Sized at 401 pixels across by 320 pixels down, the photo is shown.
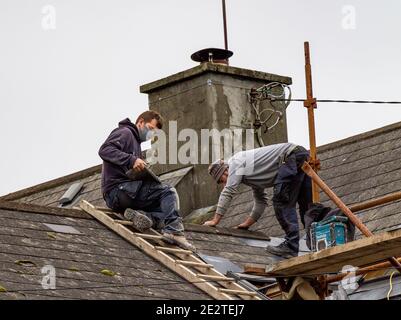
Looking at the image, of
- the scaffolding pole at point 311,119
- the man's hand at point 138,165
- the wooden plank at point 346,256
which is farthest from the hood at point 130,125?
the wooden plank at point 346,256

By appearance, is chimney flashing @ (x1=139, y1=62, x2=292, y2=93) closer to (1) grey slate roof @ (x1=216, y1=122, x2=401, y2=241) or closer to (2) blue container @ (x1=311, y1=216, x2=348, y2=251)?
(1) grey slate roof @ (x1=216, y1=122, x2=401, y2=241)

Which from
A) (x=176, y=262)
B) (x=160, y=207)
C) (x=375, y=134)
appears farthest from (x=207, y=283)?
(x=375, y=134)

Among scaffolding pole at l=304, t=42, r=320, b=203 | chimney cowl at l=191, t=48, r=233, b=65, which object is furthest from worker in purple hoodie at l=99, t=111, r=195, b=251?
chimney cowl at l=191, t=48, r=233, b=65

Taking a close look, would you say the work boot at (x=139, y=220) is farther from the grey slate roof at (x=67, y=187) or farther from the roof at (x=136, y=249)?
the grey slate roof at (x=67, y=187)

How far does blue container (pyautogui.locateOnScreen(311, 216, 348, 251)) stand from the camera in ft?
52.3

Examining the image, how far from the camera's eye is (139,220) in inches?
666

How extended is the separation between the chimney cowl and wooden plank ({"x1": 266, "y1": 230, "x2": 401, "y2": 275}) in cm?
655

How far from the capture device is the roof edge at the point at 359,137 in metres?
20.0

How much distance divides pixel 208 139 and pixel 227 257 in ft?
13.8

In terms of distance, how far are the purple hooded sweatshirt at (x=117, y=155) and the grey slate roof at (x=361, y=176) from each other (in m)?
2.25

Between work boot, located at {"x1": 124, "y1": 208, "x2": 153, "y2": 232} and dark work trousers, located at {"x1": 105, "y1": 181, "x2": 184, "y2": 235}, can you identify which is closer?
work boot, located at {"x1": 124, "y1": 208, "x2": 153, "y2": 232}

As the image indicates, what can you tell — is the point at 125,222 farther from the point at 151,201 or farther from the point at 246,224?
the point at 246,224

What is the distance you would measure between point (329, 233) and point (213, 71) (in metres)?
5.73
